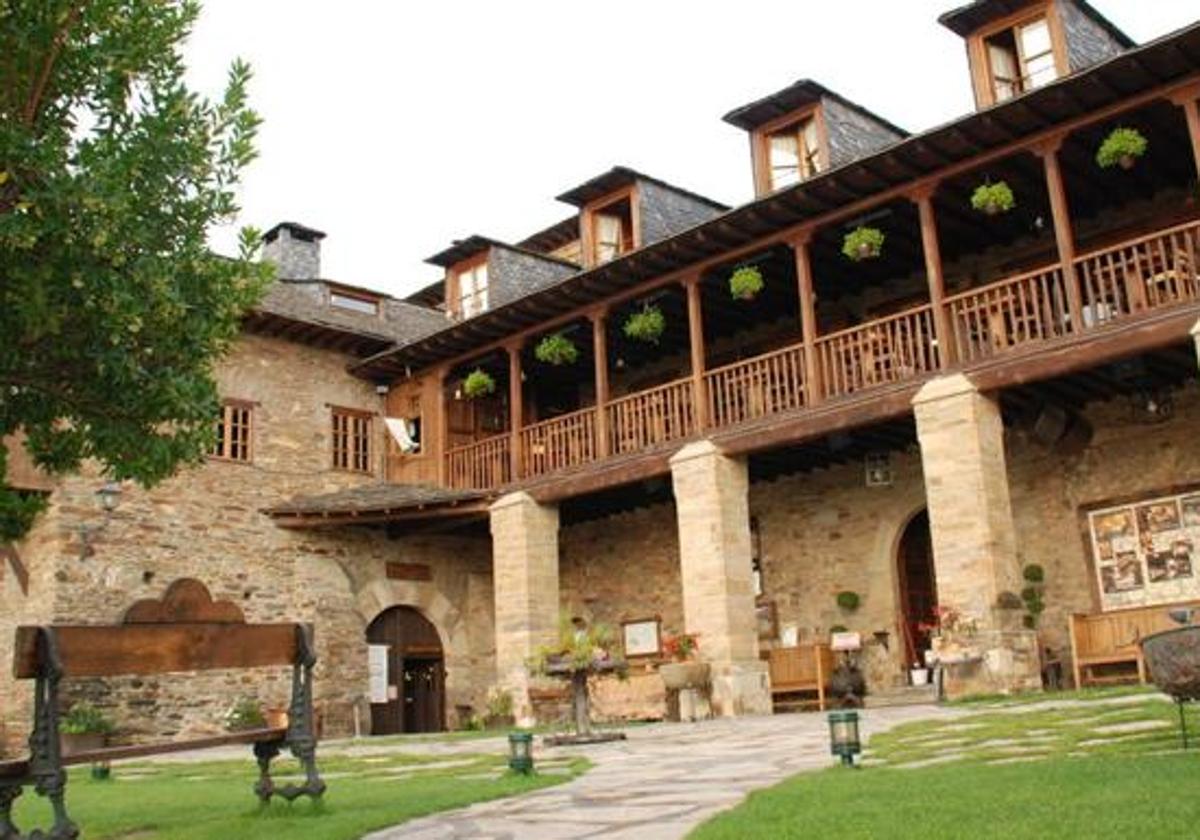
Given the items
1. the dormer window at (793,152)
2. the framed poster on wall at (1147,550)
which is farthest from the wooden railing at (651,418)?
the framed poster on wall at (1147,550)

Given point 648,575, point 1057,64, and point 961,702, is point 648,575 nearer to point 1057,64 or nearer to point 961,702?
point 961,702

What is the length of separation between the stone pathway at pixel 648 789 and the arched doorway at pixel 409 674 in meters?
9.34

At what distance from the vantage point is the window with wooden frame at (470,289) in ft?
67.3

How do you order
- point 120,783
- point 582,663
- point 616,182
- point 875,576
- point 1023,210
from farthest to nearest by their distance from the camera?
point 616,182 → point 875,576 → point 1023,210 → point 582,663 → point 120,783

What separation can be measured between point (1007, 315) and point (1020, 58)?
3061mm

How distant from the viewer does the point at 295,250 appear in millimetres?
22953

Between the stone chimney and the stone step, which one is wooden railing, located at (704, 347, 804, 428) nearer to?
the stone step

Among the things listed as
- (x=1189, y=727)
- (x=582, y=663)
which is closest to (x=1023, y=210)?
(x=582, y=663)

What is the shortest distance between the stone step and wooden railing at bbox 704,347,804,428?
12.4ft

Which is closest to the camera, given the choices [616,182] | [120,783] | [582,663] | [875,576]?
[120,783]

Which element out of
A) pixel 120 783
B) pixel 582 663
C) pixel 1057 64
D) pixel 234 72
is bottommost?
pixel 120 783

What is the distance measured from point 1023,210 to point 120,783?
11909mm

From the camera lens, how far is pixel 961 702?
12.0 meters

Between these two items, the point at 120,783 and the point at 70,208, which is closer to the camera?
the point at 70,208
